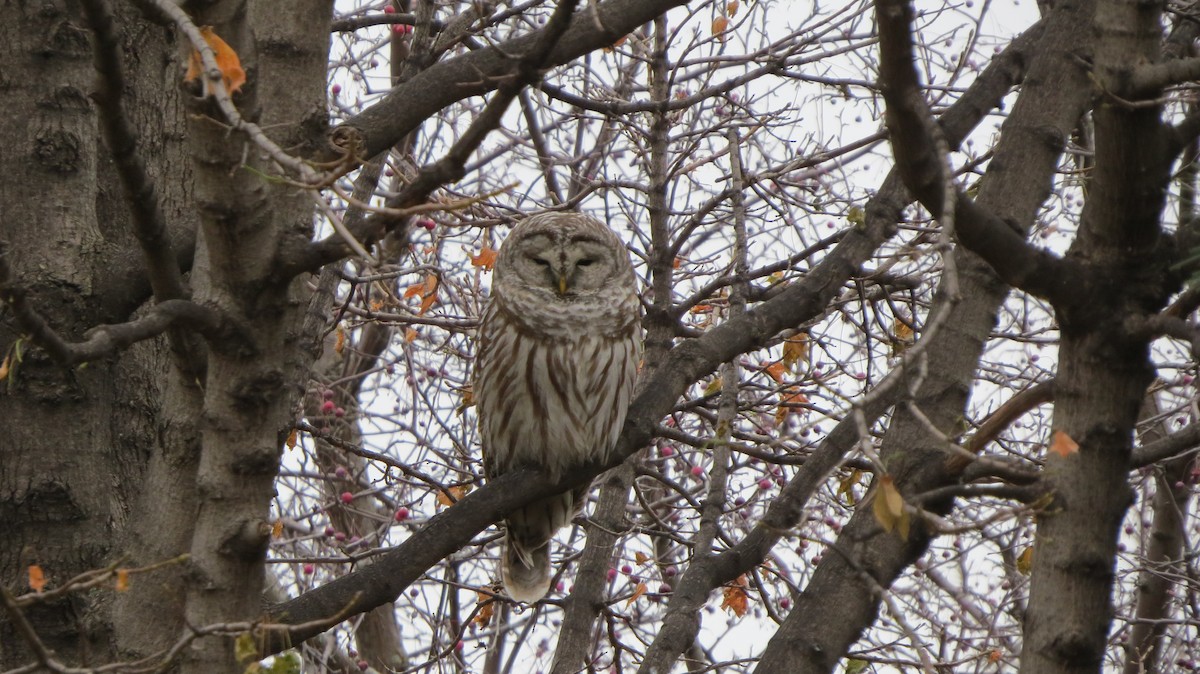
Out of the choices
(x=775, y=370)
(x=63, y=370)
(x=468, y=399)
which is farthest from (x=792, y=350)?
(x=63, y=370)

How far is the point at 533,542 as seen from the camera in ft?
15.3

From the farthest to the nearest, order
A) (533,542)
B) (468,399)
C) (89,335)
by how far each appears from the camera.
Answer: (468,399) → (533,542) → (89,335)

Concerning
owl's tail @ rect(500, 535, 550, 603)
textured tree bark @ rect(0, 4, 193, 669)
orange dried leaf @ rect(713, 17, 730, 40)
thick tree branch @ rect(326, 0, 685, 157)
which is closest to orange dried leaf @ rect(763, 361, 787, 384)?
owl's tail @ rect(500, 535, 550, 603)

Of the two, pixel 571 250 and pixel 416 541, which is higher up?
pixel 571 250

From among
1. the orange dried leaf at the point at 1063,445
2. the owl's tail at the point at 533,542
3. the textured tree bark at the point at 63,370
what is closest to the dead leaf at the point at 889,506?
the orange dried leaf at the point at 1063,445

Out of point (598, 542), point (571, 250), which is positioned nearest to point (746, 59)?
point (571, 250)

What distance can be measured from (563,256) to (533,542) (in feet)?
3.43

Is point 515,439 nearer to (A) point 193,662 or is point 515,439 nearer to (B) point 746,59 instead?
(B) point 746,59

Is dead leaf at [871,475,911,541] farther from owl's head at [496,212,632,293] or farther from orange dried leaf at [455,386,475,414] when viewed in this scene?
orange dried leaf at [455,386,475,414]

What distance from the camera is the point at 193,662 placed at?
2.23 meters

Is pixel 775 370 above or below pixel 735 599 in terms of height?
above

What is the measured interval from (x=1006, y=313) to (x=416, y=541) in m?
4.41

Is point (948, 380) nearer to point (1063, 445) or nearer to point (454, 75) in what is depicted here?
point (1063, 445)

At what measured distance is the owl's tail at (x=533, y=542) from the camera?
4562 mm
